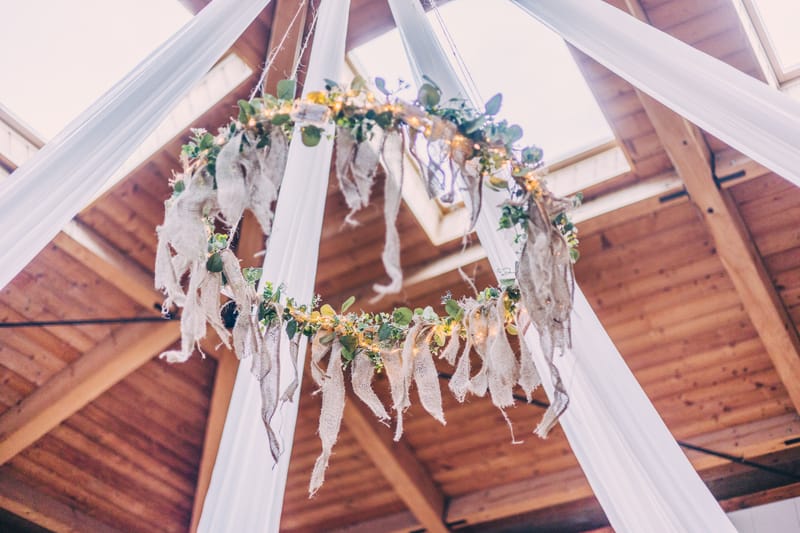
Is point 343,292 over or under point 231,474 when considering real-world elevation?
over

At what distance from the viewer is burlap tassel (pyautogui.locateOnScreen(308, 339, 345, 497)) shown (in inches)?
108

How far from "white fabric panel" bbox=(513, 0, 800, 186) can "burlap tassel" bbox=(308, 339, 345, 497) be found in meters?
1.33

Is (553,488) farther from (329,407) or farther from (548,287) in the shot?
(548,287)

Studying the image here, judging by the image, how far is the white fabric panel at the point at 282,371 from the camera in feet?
9.08

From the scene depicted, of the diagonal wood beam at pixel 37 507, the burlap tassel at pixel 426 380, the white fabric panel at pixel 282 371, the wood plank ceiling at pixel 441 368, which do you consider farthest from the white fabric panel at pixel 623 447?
the diagonal wood beam at pixel 37 507

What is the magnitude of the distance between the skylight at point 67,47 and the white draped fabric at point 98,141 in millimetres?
2131

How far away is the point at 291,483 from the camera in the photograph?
279 inches

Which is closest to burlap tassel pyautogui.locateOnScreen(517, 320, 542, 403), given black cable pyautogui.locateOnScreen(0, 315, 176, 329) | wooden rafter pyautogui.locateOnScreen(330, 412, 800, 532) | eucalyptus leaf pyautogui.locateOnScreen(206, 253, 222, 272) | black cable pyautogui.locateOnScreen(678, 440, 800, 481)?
eucalyptus leaf pyautogui.locateOnScreen(206, 253, 222, 272)

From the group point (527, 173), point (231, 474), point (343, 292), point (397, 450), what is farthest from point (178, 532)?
point (527, 173)

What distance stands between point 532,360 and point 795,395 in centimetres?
361

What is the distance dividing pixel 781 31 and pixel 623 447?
115 inches

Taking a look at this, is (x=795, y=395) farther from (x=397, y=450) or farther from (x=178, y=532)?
(x=178, y=532)

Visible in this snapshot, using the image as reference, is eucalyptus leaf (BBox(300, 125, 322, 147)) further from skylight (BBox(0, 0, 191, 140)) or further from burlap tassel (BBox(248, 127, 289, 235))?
skylight (BBox(0, 0, 191, 140))

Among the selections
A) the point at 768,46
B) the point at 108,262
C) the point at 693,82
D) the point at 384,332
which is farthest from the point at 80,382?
the point at 768,46
